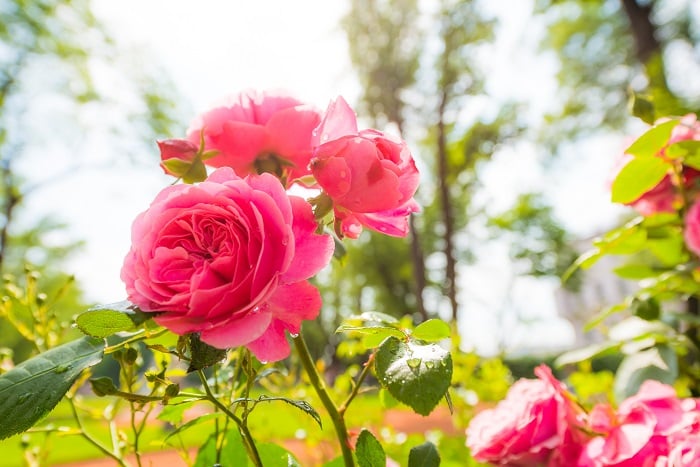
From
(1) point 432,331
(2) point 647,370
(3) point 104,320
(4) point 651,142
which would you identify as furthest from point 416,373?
(2) point 647,370

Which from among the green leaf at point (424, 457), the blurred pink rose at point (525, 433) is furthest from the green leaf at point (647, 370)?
the green leaf at point (424, 457)

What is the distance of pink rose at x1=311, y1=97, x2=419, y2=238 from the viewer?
31 cm

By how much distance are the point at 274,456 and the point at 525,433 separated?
0.71 ft

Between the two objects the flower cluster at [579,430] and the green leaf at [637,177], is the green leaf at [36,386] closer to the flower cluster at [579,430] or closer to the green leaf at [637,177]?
the flower cluster at [579,430]

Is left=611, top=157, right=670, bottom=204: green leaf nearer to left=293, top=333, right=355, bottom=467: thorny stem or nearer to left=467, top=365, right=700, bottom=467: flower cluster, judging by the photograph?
left=467, top=365, right=700, bottom=467: flower cluster

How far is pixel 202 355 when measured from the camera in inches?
10.5

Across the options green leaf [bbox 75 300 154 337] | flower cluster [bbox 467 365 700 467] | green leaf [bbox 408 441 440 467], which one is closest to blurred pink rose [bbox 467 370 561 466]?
flower cluster [bbox 467 365 700 467]

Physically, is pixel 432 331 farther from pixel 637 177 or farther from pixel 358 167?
pixel 637 177

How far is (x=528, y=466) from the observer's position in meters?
0.43

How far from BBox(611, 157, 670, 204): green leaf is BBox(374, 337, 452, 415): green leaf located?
1.23 ft

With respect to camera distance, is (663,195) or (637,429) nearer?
(637,429)

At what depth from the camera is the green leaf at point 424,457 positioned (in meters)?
0.35

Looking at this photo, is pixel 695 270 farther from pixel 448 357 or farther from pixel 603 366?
pixel 603 366

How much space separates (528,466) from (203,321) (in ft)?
1.09
